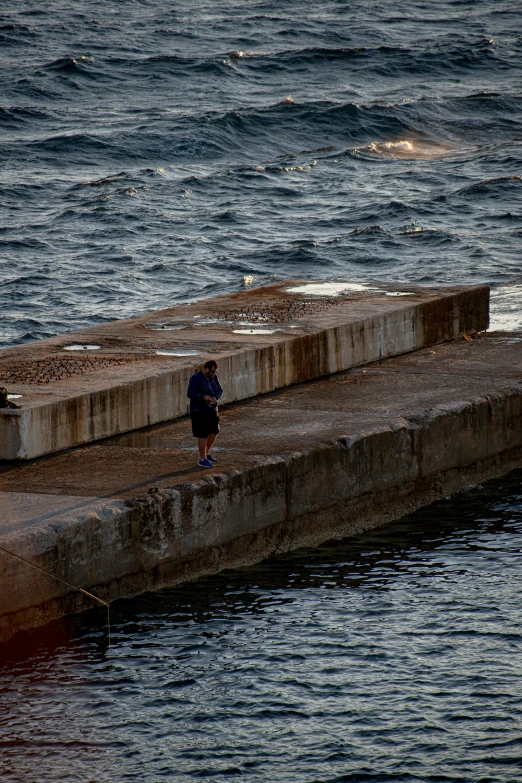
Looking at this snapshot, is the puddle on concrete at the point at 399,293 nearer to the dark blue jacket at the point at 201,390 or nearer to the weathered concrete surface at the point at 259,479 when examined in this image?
the weathered concrete surface at the point at 259,479

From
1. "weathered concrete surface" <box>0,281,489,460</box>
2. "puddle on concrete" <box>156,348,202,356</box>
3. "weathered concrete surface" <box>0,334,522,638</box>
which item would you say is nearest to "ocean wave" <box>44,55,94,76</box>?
"weathered concrete surface" <box>0,281,489,460</box>

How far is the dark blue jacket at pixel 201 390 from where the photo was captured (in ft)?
42.2

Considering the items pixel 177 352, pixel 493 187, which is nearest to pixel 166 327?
pixel 177 352

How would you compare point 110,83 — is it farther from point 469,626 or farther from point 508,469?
point 469,626

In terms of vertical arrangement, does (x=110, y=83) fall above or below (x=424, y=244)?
above

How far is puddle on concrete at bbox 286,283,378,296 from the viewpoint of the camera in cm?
2077

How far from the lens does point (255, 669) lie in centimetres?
1088

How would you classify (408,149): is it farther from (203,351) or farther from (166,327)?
(203,351)

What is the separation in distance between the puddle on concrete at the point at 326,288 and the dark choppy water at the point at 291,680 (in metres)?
7.82

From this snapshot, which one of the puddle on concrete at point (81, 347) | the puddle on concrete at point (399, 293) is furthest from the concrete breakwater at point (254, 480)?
the puddle on concrete at point (399, 293)

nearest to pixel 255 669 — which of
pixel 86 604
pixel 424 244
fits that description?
pixel 86 604

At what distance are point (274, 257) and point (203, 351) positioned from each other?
15665 mm

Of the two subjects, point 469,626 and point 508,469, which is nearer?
point 469,626

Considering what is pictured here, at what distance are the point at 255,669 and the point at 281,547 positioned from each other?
9.56 feet
